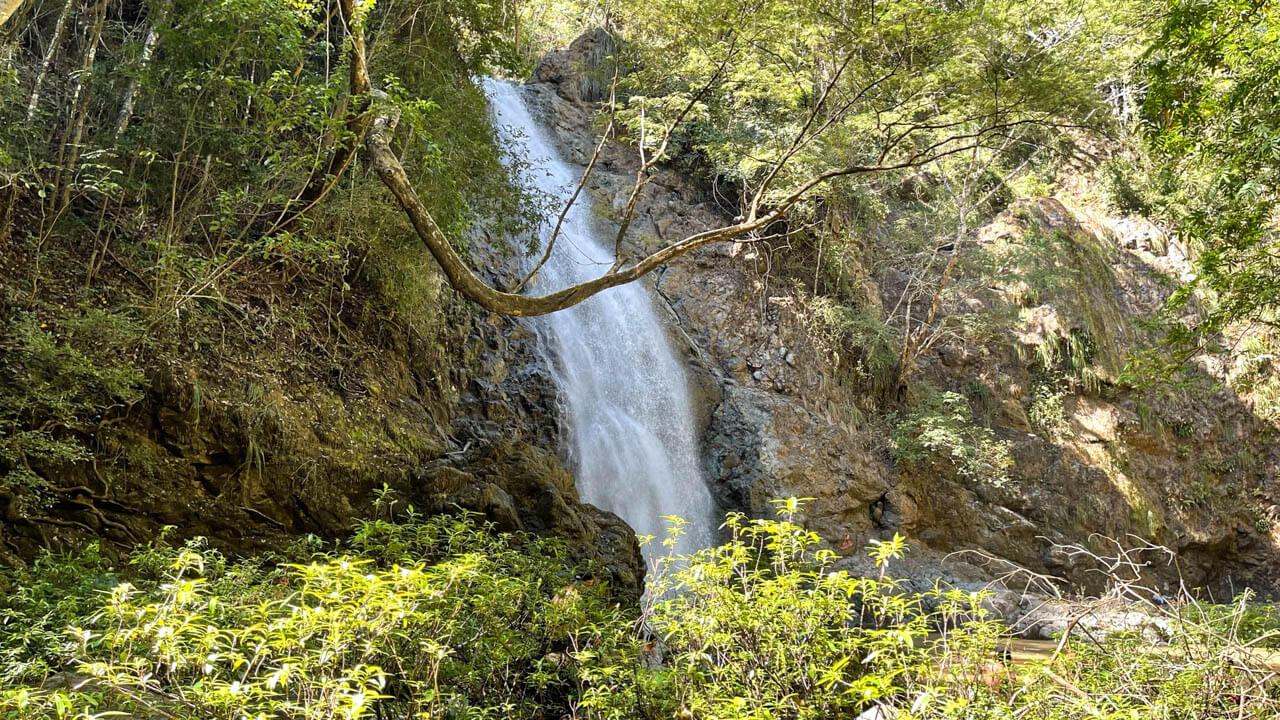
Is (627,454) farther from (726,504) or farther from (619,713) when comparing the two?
(619,713)

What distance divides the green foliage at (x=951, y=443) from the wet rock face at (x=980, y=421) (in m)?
0.24

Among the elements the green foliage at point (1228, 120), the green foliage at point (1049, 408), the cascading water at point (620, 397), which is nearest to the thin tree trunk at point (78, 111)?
the cascading water at point (620, 397)

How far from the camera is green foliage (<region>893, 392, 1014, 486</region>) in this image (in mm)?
13789

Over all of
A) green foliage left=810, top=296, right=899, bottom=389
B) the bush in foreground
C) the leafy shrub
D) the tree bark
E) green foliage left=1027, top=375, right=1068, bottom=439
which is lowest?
green foliage left=1027, top=375, right=1068, bottom=439

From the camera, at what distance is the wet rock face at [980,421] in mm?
13148

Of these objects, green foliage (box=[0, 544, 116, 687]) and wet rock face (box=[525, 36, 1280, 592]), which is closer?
green foliage (box=[0, 544, 116, 687])

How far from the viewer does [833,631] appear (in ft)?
11.1

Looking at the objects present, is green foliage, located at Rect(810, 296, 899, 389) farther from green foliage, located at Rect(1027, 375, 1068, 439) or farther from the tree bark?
the tree bark

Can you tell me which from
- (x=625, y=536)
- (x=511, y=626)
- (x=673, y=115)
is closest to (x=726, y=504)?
(x=625, y=536)

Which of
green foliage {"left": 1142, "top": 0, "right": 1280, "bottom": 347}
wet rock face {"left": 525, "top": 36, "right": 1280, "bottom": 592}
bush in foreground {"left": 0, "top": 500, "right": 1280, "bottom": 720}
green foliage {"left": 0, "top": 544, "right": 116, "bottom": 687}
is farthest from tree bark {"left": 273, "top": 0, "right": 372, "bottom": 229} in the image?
wet rock face {"left": 525, "top": 36, "right": 1280, "bottom": 592}

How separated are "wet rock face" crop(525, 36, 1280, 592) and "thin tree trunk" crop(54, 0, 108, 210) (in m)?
9.22

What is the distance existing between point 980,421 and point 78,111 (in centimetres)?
1543

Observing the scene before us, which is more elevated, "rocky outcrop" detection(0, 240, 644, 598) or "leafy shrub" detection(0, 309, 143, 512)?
"leafy shrub" detection(0, 309, 143, 512)

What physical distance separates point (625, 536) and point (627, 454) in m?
3.82
